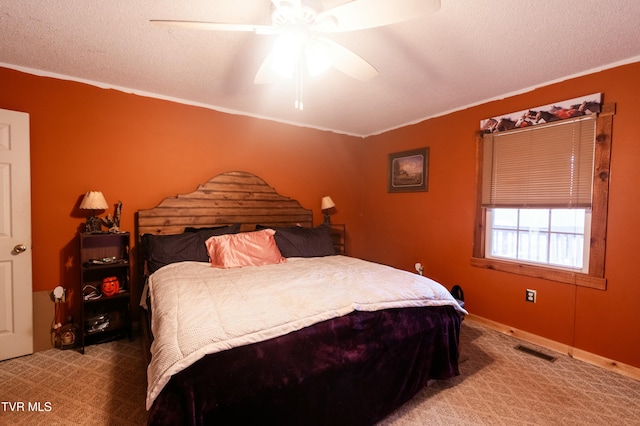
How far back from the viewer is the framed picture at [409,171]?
343cm

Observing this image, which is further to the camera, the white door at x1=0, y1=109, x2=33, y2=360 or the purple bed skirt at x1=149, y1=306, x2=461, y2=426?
the white door at x1=0, y1=109, x2=33, y2=360

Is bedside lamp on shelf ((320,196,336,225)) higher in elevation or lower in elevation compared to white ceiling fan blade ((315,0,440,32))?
lower

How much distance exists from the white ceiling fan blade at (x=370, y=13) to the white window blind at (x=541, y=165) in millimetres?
1938

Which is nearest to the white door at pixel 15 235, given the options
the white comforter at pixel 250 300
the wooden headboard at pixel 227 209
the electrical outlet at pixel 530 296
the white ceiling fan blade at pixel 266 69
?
the wooden headboard at pixel 227 209

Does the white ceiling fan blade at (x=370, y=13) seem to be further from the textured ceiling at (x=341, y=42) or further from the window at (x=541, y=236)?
the window at (x=541, y=236)

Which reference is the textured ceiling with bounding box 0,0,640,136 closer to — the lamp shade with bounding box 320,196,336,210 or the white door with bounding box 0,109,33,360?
the white door with bounding box 0,109,33,360

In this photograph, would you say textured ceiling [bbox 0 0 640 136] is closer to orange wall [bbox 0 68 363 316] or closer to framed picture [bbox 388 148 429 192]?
orange wall [bbox 0 68 363 316]

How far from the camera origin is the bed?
1102mm

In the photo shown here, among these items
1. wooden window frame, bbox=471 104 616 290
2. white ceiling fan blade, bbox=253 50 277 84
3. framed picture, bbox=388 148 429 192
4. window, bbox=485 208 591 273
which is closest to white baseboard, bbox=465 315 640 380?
wooden window frame, bbox=471 104 616 290

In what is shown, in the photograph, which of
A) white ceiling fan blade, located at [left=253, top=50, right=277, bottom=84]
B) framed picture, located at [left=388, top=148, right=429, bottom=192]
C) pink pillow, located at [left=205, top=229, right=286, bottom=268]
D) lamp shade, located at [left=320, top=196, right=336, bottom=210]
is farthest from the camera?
lamp shade, located at [left=320, top=196, right=336, bottom=210]

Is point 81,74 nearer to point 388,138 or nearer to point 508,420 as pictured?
point 388,138

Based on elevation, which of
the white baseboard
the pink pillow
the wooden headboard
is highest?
the wooden headboard

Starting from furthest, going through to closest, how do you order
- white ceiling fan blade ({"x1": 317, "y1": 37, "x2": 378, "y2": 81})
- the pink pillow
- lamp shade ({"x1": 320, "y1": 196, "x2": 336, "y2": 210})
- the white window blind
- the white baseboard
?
1. lamp shade ({"x1": 320, "y1": 196, "x2": 336, "y2": 210})
2. the pink pillow
3. the white window blind
4. the white baseboard
5. white ceiling fan blade ({"x1": 317, "y1": 37, "x2": 378, "y2": 81})

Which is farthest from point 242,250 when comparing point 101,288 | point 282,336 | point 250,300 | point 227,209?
point 282,336
